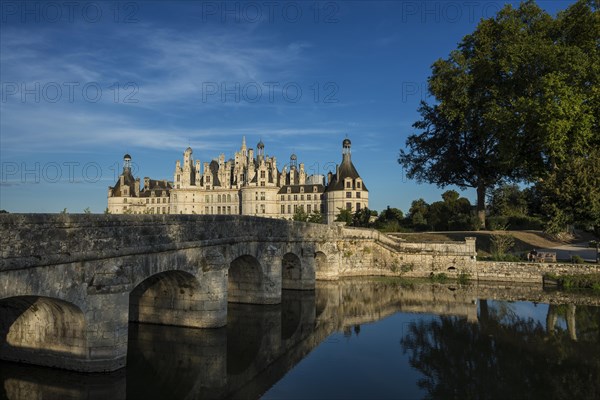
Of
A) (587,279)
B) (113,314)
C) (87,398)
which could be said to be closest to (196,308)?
(113,314)

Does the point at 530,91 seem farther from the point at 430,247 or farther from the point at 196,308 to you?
the point at 196,308

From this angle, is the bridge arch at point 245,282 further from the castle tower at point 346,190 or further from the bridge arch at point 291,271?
the castle tower at point 346,190

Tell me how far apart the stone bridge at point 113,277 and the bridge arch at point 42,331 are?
1.1 inches

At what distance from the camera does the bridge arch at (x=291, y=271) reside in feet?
90.8

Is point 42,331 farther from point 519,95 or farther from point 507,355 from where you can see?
point 519,95

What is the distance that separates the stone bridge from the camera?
412 inches

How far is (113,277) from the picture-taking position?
12336 mm

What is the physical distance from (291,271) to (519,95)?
71.8 ft

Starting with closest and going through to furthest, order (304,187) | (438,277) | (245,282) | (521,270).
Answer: (245,282) → (521,270) → (438,277) → (304,187)

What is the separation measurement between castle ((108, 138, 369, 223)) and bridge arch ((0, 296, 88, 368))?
59609 millimetres

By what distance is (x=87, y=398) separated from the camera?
11164mm

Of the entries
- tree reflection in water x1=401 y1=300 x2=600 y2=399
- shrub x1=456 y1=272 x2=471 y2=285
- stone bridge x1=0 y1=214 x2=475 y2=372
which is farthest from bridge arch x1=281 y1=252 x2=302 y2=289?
shrub x1=456 y1=272 x2=471 y2=285

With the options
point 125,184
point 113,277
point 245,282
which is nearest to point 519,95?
point 245,282

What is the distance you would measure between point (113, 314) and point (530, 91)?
3138 cm
